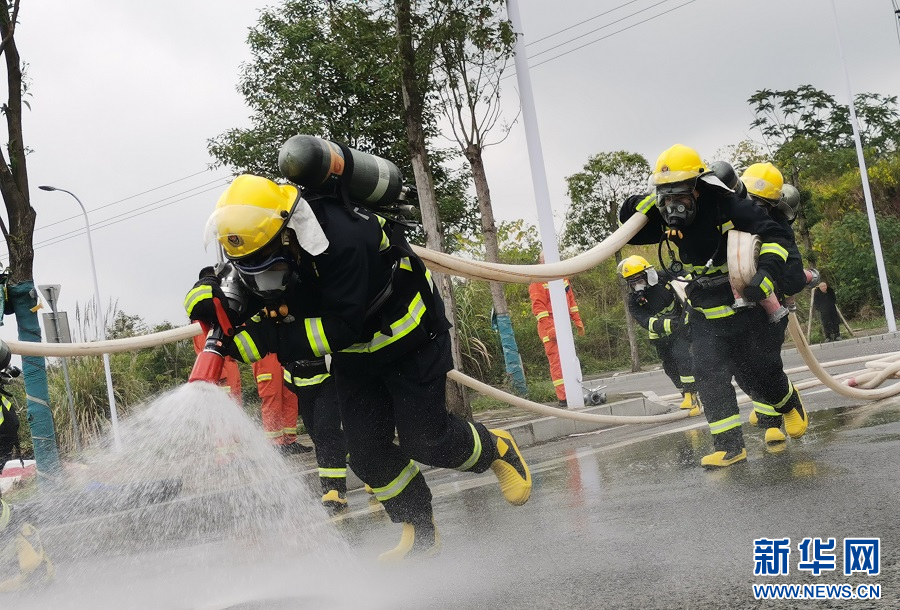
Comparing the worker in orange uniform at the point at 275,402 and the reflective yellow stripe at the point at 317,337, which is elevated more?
the reflective yellow stripe at the point at 317,337

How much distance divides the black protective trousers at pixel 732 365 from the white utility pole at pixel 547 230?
464cm

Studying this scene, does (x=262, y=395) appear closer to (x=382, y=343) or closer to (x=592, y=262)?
(x=592, y=262)

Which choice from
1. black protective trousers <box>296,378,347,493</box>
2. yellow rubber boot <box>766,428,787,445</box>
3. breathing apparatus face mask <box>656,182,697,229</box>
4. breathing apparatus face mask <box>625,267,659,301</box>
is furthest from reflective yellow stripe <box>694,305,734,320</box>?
breathing apparatus face mask <box>625,267,659,301</box>

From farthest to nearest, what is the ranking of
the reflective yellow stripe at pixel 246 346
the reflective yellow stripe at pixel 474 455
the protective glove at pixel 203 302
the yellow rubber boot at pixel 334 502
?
the yellow rubber boot at pixel 334 502 → the reflective yellow stripe at pixel 474 455 → the reflective yellow stripe at pixel 246 346 → the protective glove at pixel 203 302

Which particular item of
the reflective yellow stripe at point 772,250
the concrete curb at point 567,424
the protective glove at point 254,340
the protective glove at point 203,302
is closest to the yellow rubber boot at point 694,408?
the concrete curb at point 567,424

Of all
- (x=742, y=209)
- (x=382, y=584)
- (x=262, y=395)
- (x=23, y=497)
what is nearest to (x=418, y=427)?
(x=382, y=584)

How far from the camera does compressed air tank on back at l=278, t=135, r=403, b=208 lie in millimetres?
3787

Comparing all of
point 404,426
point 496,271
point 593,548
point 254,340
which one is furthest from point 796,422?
point 254,340

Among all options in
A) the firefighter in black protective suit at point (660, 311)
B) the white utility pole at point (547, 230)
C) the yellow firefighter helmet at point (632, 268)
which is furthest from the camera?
the white utility pole at point (547, 230)

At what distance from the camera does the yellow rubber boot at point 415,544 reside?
4312 mm

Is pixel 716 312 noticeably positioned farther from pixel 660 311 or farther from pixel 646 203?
pixel 660 311

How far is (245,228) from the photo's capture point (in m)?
3.50

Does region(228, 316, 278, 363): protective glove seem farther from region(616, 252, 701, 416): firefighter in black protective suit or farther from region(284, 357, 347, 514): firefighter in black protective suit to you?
region(616, 252, 701, 416): firefighter in black protective suit

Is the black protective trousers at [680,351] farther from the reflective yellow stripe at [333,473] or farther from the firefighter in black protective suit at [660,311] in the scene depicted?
the reflective yellow stripe at [333,473]
